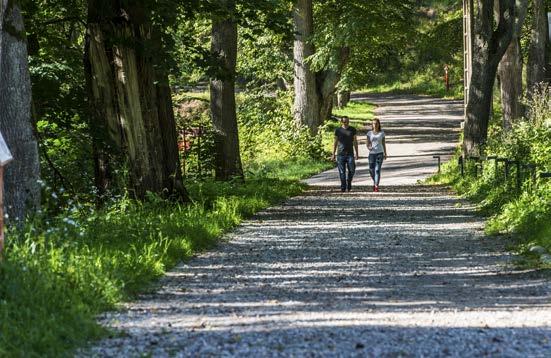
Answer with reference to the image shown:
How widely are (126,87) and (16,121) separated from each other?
5.87 metres

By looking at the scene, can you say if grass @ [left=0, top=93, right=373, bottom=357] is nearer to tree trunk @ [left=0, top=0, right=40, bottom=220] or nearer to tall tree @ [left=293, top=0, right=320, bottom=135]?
tree trunk @ [left=0, top=0, right=40, bottom=220]

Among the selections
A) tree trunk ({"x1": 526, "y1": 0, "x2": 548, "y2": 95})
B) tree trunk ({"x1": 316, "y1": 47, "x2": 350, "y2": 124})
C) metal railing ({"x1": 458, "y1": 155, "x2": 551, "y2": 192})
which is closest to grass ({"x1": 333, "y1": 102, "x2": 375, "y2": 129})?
tree trunk ({"x1": 316, "y1": 47, "x2": 350, "y2": 124})

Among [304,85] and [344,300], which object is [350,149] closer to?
[304,85]

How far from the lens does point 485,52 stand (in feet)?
90.7

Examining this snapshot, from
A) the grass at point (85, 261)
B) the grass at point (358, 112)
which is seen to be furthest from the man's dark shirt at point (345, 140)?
the grass at point (358, 112)

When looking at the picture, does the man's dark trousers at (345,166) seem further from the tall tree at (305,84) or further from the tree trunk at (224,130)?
the tall tree at (305,84)

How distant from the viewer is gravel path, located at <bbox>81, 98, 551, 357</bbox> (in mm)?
7762

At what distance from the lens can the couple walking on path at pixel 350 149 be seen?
85.2ft

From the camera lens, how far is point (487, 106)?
28.8 meters

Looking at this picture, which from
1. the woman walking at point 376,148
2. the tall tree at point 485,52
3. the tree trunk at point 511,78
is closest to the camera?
the woman walking at point 376,148

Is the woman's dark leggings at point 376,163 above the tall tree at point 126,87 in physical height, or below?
below

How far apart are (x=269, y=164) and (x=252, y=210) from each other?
16858mm

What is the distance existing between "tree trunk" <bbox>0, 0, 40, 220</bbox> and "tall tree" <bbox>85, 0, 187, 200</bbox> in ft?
17.6

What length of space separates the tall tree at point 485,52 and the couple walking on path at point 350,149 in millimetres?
3170
